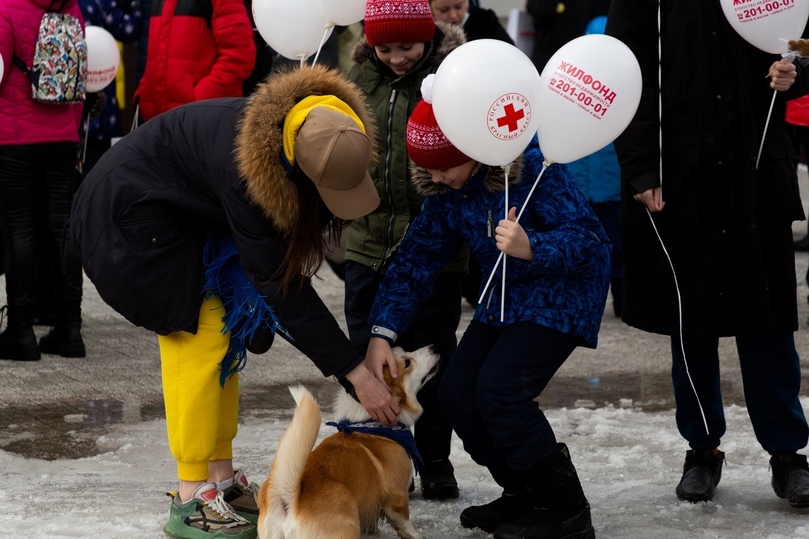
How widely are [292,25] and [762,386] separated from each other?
7.91 feet

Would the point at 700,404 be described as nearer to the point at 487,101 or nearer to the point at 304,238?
the point at 487,101

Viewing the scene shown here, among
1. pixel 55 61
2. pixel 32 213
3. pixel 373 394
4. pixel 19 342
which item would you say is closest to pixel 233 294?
pixel 373 394

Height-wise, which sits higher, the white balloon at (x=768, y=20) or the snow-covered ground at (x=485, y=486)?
the white balloon at (x=768, y=20)

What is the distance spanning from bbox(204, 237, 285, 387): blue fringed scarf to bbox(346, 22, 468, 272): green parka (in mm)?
641

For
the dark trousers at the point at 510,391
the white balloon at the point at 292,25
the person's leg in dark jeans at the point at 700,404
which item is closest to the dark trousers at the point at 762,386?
the person's leg in dark jeans at the point at 700,404

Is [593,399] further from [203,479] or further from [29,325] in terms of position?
[29,325]

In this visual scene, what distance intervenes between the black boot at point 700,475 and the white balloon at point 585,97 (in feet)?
4.47

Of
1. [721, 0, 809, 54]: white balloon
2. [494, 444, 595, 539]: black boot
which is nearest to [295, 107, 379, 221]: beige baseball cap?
[494, 444, 595, 539]: black boot

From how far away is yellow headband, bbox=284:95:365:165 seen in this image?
3625mm

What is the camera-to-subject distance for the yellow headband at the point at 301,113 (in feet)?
11.9

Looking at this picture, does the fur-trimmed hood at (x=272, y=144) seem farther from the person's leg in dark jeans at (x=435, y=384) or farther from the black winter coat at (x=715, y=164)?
the black winter coat at (x=715, y=164)

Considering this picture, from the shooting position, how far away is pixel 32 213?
668cm

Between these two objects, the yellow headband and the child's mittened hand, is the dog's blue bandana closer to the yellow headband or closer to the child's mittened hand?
the child's mittened hand

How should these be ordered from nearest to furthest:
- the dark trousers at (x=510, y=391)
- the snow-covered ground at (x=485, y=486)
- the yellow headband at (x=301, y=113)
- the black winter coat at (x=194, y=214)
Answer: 1. the yellow headband at (x=301, y=113)
2. the black winter coat at (x=194, y=214)
3. the dark trousers at (x=510, y=391)
4. the snow-covered ground at (x=485, y=486)
